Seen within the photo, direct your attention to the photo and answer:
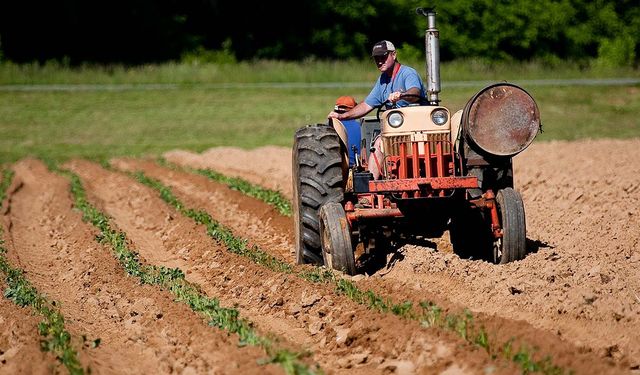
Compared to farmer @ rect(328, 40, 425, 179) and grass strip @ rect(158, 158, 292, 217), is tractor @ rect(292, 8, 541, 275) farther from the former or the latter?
grass strip @ rect(158, 158, 292, 217)

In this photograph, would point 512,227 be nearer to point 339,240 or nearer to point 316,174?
point 339,240

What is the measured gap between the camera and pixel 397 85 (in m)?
9.40

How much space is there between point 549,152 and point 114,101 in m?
15.8

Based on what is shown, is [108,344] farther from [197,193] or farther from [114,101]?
[114,101]

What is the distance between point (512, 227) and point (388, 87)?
182 cm

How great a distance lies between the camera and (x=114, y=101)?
106ft

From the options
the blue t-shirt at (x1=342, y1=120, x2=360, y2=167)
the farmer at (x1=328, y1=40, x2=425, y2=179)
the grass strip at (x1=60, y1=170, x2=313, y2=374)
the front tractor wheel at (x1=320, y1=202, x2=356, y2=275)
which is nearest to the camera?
the grass strip at (x1=60, y1=170, x2=313, y2=374)

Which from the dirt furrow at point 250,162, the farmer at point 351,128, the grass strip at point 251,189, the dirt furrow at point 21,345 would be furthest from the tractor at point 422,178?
the dirt furrow at point 250,162

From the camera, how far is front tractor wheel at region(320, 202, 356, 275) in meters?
8.59

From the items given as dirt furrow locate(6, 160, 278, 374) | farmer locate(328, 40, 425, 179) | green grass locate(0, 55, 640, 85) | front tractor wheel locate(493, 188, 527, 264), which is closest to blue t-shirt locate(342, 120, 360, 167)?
farmer locate(328, 40, 425, 179)

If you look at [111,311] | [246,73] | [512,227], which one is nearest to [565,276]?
[512,227]

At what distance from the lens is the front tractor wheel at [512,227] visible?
8.39 m

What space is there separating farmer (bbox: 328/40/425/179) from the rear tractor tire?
1.04 ft

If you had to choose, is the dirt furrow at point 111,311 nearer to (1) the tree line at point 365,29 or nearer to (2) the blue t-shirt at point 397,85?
(2) the blue t-shirt at point 397,85
